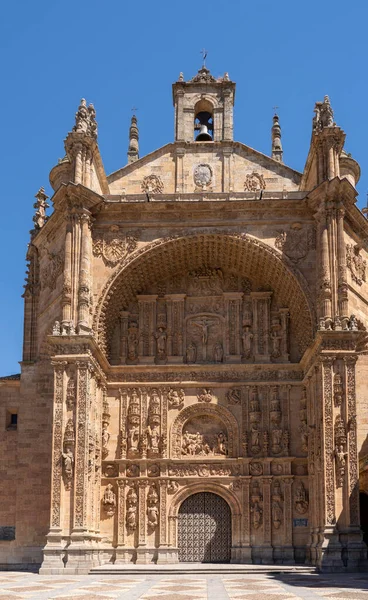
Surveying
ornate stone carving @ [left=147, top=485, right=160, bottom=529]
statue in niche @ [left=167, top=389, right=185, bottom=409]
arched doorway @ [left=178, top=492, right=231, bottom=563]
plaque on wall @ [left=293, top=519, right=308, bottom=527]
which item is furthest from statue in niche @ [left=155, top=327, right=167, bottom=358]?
plaque on wall @ [left=293, top=519, right=308, bottom=527]

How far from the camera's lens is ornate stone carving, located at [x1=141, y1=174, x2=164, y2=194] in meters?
29.5

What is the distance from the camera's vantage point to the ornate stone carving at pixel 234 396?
92.1ft

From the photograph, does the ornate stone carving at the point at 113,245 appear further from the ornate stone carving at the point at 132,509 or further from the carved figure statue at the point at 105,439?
the ornate stone carving at the point at 132,509

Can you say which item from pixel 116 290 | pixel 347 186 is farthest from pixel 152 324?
pixel 347 186

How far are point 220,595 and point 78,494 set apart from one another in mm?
8132

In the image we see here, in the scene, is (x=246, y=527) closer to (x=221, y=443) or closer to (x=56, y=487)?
(x=221, y=443)

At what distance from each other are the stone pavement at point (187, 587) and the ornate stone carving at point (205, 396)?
6.16m

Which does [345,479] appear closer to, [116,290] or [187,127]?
[116,290]

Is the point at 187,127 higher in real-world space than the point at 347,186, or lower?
higher

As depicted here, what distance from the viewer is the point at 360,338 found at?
2525cm

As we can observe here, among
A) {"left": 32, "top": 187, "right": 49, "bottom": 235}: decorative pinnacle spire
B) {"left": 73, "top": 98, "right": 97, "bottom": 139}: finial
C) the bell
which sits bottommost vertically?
{"left": 32, "top": 187, "right": 49, "bottom": 235}: decorative pinnacle spire

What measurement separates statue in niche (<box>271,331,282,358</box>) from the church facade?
0.04 metres

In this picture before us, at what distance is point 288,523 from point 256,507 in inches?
42.3

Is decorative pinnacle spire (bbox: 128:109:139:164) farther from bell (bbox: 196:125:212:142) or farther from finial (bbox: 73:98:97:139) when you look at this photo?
finial (bbox: 73:98:97:139)
